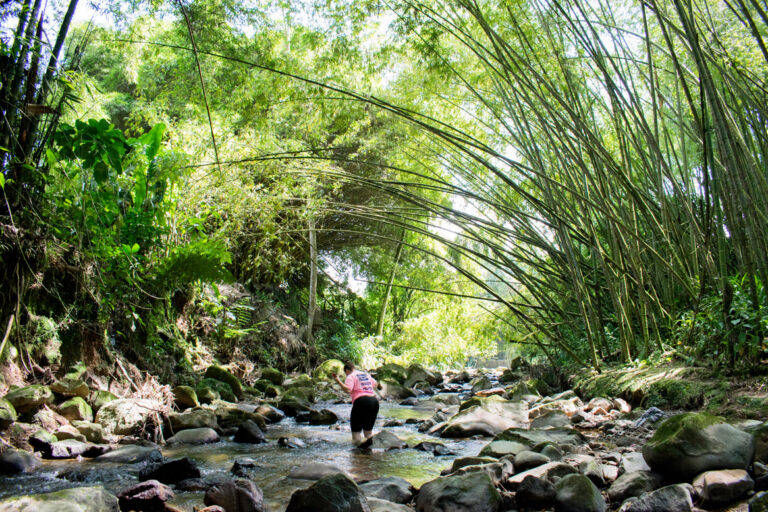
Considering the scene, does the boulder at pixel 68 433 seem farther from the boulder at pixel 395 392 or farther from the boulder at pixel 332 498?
the boulder at pixel 395 392

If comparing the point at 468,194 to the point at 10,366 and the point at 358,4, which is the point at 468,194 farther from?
the point at 10,366

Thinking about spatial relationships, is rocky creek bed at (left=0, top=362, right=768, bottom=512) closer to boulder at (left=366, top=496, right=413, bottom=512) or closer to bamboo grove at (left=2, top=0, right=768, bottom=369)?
boulder at (left=366, top=496, right=413, bottom=512)

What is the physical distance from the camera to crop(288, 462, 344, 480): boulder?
8.35ft

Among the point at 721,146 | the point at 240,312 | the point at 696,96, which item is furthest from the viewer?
the point at 240,312

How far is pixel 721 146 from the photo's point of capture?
1853mm

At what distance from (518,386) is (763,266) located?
3582 mm

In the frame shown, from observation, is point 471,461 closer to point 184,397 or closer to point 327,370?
point 184,397

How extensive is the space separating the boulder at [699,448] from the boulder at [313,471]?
1523mm

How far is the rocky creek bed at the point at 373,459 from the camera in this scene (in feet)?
5.52

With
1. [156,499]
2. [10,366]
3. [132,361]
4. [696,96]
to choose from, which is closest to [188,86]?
[132,361]

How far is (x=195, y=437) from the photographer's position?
337cm

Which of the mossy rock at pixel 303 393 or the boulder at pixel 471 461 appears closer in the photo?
the boulder at pixel 471 461

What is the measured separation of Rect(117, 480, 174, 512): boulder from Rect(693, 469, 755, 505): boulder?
1.92m

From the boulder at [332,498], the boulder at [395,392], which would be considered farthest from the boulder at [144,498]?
the boulder at [395,392]
